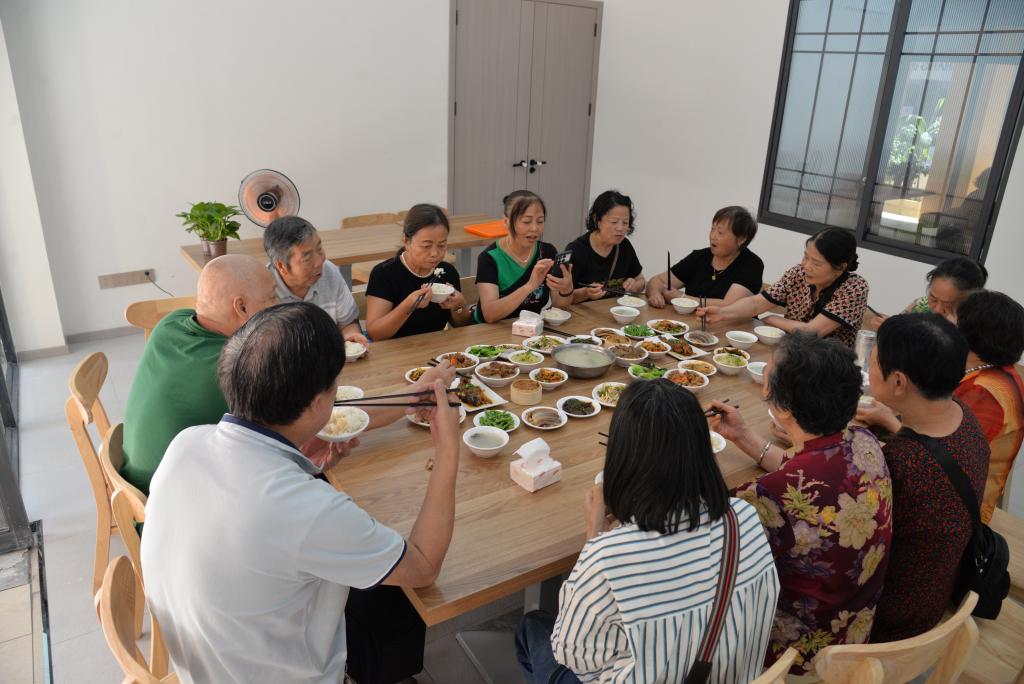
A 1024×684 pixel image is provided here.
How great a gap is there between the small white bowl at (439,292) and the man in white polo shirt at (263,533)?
1.52 meters

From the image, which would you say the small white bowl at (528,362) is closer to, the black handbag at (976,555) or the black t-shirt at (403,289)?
the black t-shirt at (403,289)

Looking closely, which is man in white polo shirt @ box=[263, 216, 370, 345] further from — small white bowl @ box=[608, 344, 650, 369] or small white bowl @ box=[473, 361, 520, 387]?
small white bowl @ box=[608, 344, 650, 369]

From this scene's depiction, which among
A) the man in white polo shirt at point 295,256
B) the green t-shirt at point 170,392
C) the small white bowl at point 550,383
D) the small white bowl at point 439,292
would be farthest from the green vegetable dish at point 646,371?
the green t-shirt at point 170,392

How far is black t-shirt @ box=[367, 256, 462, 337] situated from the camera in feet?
9.88

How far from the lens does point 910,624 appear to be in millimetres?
1686

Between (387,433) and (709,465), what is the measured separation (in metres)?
1.13

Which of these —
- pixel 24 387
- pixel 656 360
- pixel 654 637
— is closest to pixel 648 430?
pixel 654 637

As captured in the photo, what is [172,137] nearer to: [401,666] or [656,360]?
[656,360]

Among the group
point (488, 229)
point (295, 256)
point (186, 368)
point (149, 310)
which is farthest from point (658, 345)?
point (488, 229)

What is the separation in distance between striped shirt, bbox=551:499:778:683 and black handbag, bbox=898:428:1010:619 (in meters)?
0.59

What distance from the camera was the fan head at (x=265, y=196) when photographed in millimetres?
4008

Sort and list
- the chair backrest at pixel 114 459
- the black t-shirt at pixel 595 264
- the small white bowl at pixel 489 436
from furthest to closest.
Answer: the black t-shirt at pixel 595 264 → the small white bowl at pixel 489 436 → the chair backrest at pixel 114 459

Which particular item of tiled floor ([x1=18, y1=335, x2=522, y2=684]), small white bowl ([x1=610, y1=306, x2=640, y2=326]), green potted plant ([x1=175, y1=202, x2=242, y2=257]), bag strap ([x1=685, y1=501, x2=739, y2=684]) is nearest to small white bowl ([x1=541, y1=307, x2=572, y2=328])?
small white bowl ([x1=610, y1=306, x2=640, y2=326])

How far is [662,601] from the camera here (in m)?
1.23
